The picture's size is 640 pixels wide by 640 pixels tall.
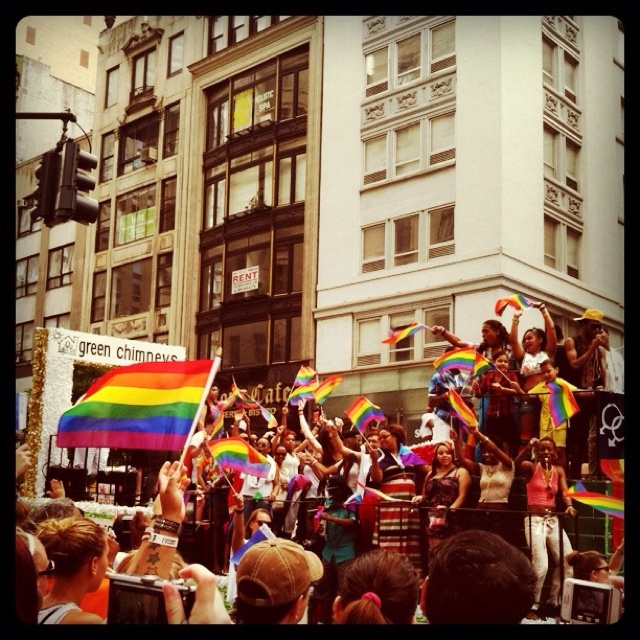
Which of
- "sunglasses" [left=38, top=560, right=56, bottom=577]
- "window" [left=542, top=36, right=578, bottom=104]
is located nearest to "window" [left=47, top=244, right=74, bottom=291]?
"sunglasses" [left=38, top=560, right=56, bottom=577]

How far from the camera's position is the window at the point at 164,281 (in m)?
5.96

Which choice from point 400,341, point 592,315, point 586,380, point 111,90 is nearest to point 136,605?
point 400,341

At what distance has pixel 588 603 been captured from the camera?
12.7ft

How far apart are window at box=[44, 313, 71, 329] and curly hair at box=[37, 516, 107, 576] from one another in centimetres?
225

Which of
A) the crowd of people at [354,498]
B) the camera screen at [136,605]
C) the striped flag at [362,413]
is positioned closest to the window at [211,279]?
the crowd of people at [354,498]

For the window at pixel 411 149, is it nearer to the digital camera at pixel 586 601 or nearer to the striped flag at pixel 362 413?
the striped flag at pixel 362 413

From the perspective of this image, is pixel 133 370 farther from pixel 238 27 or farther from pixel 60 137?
pixel 238 27

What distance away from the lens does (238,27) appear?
5.51 metres

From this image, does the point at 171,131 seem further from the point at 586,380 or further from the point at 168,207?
the point at 586,380

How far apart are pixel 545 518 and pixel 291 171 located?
2409 millimetres

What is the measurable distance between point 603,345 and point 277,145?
2190 mm

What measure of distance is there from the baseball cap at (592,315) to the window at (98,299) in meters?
2.89

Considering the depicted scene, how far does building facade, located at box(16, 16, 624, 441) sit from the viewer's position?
5.02 meters
